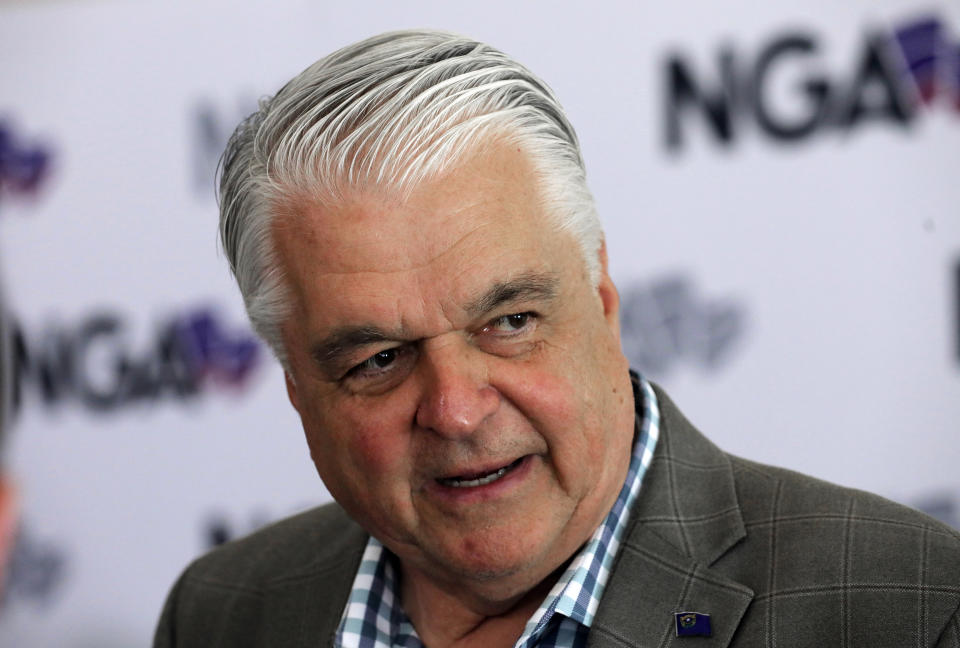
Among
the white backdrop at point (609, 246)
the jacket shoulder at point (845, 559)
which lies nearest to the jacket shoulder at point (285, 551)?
the jacket shoulder at point (845, 559)

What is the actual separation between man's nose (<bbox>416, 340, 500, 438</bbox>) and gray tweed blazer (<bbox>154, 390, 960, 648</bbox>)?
305 millimetres

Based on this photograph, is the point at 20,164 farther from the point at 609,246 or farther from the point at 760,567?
the point at 760,567

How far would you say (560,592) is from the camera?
151 cm

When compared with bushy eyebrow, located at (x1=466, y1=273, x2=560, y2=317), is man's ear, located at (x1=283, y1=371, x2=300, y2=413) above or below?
below

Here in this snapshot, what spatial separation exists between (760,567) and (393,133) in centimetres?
72

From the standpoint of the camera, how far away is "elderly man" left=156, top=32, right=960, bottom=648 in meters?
1.42

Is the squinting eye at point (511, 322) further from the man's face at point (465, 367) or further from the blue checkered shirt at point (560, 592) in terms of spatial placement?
the blue checkered shirt at point (560, 592)

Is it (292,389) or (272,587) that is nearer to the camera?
(292,389)

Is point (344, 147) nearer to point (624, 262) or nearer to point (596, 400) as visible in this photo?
point (596, 400)

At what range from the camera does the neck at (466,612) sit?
1.59 metres

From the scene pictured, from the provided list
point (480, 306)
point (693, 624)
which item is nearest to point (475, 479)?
point (480, 306)

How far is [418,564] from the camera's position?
5.20 feet

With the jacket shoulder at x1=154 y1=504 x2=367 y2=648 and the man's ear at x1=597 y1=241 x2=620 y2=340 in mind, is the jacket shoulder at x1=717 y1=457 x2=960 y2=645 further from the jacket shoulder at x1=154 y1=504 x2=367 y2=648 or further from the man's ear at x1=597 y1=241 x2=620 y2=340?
the jacket shoulder at x1=154 y1=504 x2=367 y2=648

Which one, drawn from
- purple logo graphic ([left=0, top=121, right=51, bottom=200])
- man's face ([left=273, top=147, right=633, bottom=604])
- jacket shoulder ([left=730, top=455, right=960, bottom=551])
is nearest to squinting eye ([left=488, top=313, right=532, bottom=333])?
man's face ([left=273, top=147, right=633, bottom=604])
